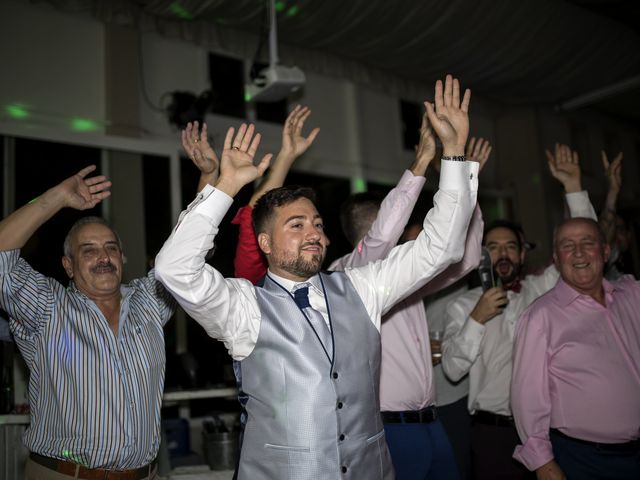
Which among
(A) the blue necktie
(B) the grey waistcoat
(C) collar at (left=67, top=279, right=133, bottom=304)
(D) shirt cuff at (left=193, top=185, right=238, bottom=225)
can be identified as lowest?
(B) the grey waistcoat

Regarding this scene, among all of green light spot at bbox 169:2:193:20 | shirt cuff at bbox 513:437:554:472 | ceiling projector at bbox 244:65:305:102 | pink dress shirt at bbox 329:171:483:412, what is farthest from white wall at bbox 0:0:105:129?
shirt cuff at bbox 513:437:554:472

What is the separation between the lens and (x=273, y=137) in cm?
598

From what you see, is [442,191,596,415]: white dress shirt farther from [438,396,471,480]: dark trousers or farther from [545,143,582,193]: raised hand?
[438,396,471,480]: dark trousers

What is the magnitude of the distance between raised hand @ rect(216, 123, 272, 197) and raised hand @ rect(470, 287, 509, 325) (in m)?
1.27

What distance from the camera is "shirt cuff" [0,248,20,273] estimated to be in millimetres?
2174

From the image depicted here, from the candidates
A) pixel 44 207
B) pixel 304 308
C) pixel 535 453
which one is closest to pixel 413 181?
pixel 304 308

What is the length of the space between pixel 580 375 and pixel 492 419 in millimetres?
493

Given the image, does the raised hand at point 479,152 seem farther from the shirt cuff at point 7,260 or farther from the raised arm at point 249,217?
the shirt cuff at point 7,260

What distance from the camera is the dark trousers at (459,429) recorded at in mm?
3062

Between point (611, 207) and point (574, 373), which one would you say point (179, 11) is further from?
point (574, 373)

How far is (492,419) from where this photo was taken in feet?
9.28

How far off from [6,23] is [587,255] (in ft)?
14.1

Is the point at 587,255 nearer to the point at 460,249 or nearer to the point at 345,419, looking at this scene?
the point at 460,249

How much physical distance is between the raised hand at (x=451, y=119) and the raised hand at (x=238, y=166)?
569 millimetres
